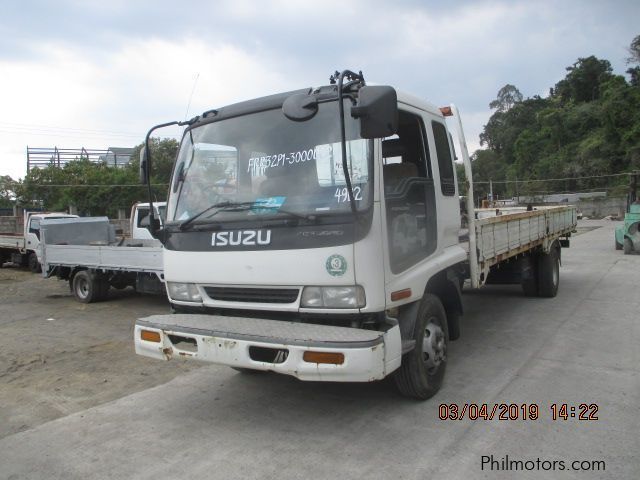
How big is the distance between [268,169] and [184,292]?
120cm

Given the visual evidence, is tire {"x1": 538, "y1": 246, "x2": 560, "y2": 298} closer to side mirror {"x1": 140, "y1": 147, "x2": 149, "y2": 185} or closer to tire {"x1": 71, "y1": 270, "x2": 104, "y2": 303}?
side mirror {"x1": 140, "y1": 147, "x2": 149, "y2": 185}

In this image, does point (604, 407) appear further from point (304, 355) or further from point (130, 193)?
point (130, 193)

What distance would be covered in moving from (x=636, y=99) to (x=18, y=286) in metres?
54.6

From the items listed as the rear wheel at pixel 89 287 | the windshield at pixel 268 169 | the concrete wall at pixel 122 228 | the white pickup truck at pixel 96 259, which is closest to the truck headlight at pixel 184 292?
the windshield at pixel 268 169

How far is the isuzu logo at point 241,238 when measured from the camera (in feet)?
11.6

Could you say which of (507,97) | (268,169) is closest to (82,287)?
(268,169)

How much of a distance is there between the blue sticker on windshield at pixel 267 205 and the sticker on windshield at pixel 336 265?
1.81 ft

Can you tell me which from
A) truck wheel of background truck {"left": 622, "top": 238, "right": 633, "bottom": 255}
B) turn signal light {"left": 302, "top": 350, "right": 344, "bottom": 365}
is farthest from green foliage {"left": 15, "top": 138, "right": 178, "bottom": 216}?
turn signal light {"left": 302, "top": 350, "right": 344, "bottom": 365}

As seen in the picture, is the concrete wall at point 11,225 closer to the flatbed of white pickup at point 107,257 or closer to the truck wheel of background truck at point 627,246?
the flatbed of white pickup at point 107,257

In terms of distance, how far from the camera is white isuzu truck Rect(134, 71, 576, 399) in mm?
3260

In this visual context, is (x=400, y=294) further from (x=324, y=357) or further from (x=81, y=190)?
(x=81, y=190)

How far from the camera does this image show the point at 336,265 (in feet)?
10.9

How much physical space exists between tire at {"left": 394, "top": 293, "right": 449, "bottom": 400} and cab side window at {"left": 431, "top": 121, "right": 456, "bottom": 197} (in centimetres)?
99

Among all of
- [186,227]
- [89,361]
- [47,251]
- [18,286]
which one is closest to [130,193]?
[18,286]
